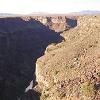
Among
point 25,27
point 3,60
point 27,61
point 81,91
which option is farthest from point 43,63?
point 25,27

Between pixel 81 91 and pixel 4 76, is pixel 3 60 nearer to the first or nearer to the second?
pixel 4 76

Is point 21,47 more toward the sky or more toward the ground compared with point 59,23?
more toward the ground

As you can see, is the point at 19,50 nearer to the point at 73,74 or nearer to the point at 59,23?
the point at 59,23

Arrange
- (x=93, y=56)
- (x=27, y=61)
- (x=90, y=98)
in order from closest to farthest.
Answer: (x=90, y=98), (x=93, y=56), (x=27, y=61)

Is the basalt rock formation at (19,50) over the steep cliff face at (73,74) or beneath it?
beneath

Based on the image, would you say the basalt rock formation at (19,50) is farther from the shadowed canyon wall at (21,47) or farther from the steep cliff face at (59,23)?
the steep cliff face at (59,23)

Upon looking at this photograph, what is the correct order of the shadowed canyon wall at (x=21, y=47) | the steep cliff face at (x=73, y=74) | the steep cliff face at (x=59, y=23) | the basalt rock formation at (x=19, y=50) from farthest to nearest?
the steep cliff face at (x=59, y=23) → the shadowed canyon wall at (x=21, y=47) → the basalt rock formation at (x=19, y=50) → the steep cliff face at (x=73, y=74)

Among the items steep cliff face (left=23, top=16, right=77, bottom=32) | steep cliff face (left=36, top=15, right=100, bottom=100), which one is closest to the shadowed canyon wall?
steep cliff face (left=23, top=16, right=77, bottom=32)

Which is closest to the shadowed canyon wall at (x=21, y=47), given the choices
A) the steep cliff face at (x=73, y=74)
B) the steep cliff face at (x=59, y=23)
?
the steep cliff face at (x=59, y=23)

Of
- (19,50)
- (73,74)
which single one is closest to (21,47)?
(19,50)

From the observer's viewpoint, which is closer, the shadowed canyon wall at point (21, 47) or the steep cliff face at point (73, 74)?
the steep cliff face at point (73, 74)

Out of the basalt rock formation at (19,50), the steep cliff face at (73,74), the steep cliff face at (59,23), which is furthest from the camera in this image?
the steep cliff face at (59,23)
